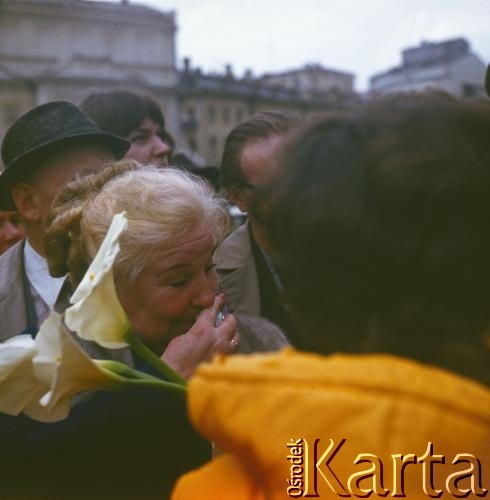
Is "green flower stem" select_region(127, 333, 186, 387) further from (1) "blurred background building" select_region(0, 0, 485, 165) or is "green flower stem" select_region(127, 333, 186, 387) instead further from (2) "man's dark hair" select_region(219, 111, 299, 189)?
(1) "blurred background building" select_region(0, 0, 485, 165)

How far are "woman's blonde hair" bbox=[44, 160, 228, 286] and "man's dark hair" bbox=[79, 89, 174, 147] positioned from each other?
1.06m

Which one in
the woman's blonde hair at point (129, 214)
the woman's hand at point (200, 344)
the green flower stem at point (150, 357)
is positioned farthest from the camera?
the woman's blonde hair at point (129, 214)

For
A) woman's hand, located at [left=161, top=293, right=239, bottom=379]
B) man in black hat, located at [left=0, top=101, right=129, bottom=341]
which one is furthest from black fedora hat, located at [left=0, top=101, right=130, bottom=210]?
woman's hand, located at [left=161, top=293, right=239, bottom=379]

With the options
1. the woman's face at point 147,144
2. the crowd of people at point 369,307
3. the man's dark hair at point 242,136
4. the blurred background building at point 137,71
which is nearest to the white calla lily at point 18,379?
the crowd of people at point 369,307

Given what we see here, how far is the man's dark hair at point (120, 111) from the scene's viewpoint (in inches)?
114

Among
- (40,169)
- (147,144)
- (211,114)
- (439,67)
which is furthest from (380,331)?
(211,114)

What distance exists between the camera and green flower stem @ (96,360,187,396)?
3.35 feet

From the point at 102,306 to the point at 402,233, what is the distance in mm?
481

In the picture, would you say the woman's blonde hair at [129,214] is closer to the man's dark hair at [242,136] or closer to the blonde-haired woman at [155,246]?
the blonde-haired woman at [155,246]

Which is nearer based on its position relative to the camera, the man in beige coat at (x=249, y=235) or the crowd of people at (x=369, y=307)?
the crowd of people at (x=369, y=307)

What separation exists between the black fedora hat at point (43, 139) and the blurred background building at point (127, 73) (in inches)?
521

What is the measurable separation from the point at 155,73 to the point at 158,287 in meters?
28.2

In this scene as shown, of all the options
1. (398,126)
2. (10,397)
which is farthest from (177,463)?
(398,126)

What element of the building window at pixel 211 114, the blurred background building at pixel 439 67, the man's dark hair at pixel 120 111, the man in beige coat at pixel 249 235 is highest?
the blurred background building at pixel 439 67
